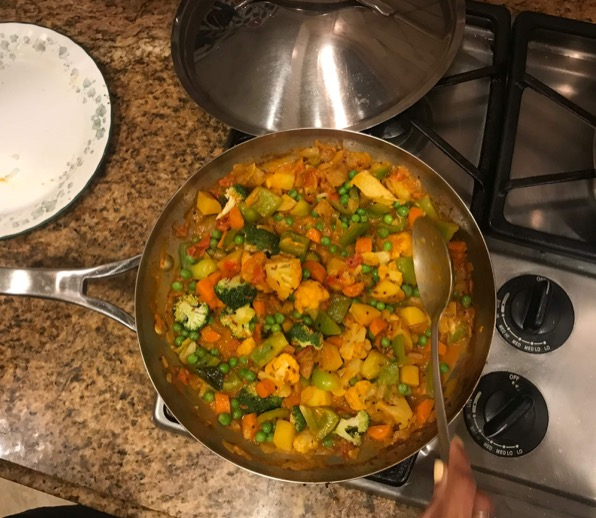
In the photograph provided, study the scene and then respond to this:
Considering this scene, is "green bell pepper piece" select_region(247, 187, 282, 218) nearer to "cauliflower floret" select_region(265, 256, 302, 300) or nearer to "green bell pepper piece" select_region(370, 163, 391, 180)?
"cauliflower floret" select_region(265, 256, 302, 300)

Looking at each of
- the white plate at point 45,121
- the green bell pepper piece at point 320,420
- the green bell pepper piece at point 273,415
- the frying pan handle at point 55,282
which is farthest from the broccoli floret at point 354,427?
the white plate at point 45,121

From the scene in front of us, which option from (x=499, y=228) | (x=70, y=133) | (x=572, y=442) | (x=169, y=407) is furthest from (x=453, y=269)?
(x=70, y=133)

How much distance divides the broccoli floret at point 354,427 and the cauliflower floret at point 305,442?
0.06 metres

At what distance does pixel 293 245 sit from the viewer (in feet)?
4.95

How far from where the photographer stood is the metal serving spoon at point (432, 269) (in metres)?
1.34

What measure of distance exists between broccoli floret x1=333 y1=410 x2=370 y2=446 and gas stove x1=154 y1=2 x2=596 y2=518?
0.38 ft

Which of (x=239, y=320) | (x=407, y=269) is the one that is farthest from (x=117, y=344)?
(x=407, y=269)

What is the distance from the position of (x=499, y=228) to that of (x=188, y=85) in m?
0.94

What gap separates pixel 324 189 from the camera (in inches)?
62.8

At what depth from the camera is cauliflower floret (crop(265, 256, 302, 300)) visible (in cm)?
144

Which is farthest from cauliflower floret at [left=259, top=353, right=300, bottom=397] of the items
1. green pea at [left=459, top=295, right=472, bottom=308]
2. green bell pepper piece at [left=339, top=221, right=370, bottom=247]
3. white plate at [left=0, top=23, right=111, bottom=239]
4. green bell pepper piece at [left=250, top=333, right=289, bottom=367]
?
white plate at [left=0, top=23, right=111, bottom=239]

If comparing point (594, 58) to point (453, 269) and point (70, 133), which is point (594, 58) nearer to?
point (453, 269)

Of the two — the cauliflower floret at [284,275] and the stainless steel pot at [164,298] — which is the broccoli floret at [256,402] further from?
the cauliflower floret at [284,275]

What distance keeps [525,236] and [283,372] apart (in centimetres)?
71
